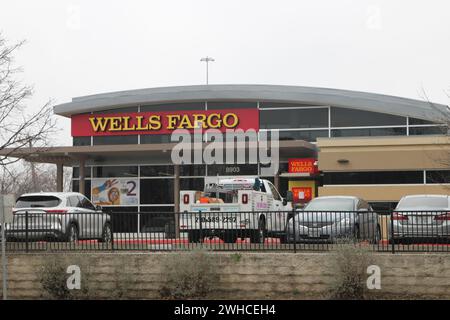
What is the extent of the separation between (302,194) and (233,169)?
11.7ft

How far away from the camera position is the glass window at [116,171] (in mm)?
37594

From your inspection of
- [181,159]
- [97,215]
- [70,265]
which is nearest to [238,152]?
[181,159]

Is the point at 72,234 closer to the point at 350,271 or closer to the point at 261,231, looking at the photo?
the point at 261,231

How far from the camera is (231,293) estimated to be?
17.6 meters

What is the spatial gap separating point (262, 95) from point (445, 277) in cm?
2043

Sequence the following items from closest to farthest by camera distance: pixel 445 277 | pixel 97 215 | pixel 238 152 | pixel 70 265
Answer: pixel 445 277
pixel 70 265
pixel 97 215
pixel 238 152

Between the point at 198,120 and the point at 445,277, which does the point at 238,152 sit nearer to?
the point at 198,120

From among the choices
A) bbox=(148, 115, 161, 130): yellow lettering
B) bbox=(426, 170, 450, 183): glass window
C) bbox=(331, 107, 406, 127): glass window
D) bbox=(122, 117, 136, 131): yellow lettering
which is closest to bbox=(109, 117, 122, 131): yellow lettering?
bbox=(122, 117, 136, 131): yellow lettering

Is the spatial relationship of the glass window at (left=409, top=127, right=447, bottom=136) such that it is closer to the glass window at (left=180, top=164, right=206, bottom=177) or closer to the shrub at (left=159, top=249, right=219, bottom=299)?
the glass window at (left=180, top=164, right=206, bottom=177)

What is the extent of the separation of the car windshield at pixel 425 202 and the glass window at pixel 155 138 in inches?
659

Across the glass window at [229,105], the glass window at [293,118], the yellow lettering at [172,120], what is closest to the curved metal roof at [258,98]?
the glass window at [229,105]

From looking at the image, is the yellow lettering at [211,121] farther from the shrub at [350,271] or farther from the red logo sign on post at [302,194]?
the shrub at [350,271]

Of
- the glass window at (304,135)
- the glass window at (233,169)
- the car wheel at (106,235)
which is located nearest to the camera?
the car wheel at (106,235)

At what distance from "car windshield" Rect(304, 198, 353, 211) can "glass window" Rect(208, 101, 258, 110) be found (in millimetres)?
14425
